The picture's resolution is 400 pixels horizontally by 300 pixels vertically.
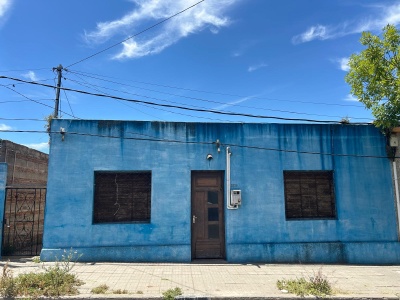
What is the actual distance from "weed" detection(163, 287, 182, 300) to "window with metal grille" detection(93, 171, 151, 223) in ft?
10.5

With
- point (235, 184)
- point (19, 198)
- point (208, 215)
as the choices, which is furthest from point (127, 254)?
point (19, 198)

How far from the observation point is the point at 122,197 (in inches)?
360

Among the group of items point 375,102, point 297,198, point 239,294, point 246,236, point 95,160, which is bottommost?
point 239,294

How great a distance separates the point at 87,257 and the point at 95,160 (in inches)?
103

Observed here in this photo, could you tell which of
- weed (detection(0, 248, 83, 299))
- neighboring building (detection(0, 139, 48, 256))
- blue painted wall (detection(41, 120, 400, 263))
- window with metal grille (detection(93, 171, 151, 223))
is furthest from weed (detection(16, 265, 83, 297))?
neighboring building (detection(0, 139, 48, 256))

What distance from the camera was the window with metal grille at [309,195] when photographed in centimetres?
938

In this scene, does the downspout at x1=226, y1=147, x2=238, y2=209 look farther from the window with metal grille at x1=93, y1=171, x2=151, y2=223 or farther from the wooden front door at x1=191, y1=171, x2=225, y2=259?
the window with metal grille at x1=93, y1=171, x2=151, y2=223

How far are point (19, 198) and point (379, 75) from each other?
458 inches

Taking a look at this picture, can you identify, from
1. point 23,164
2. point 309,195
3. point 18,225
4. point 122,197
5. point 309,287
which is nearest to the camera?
point 309,287

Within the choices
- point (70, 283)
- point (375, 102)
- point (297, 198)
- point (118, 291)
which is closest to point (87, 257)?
point (70, 283)

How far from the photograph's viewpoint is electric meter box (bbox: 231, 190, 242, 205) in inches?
352

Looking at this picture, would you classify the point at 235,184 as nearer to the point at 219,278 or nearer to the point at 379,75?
the point at 219,278

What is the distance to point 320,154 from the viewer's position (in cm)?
952

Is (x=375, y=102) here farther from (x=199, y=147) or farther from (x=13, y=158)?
(x=13, y=158)
